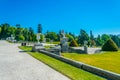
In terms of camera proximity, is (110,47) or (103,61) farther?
(110,47)

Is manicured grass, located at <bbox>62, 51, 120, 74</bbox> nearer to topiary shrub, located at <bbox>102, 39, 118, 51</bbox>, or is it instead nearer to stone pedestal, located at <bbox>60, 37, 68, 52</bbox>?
stone pedestal, located at <bbox>60, 37, 68, 52</bbox>

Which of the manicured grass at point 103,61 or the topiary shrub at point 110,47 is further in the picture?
the topiary shrub at point 110,47

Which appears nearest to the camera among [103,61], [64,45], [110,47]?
[103,61]

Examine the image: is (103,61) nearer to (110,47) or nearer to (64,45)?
(64,45)

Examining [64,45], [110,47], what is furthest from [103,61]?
[110,47]

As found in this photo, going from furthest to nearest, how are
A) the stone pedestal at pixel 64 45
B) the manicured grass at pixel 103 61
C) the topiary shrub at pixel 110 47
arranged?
the topiary shrub at pixel 110 47 → the stone pedestal at pixel 64 45 → the manicured grass at pixel 103 61

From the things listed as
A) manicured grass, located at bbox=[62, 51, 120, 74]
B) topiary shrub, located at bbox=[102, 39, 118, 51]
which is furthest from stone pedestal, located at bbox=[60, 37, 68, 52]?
manicured grass, located at bbox=[62, 51, 120, 74]

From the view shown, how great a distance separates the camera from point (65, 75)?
429 inches

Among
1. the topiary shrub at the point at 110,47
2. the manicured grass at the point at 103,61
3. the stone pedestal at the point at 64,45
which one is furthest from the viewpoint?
the topiary shrub at the point at 110,47

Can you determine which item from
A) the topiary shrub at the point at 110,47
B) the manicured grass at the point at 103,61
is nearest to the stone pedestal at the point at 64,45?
Answer: the topiary shrub at the point at 110,47

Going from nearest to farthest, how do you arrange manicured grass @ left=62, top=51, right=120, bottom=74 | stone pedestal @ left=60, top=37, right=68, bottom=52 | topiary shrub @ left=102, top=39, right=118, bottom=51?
manicured grass @ left=62, top=51, right=120, bottom=74, stone pedestal @ left=60, top=37, right=68, bottom=52, topiary shrub @ left=102, top=39, right=118, bottom=51

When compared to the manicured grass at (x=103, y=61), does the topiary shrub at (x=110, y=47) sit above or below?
above

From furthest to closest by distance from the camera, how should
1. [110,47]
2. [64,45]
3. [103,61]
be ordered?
[110,47], [64,45], [103,61]

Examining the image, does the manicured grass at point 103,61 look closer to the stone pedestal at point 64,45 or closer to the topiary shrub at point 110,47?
the stone pedestal at point 64,45
